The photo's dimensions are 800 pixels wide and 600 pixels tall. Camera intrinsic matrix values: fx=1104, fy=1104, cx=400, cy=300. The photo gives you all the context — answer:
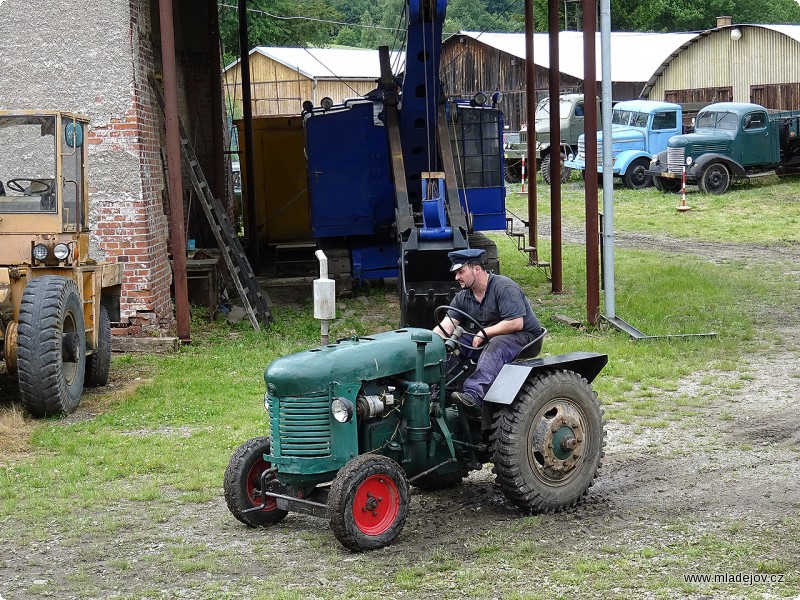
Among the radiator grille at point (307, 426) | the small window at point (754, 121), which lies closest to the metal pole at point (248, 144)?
the radiator grille at point (307, 426)

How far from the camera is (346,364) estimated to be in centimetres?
564

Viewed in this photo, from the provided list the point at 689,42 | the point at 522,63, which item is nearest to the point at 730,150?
the point at 689,42

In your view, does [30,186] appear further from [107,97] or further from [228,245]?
[228,245]

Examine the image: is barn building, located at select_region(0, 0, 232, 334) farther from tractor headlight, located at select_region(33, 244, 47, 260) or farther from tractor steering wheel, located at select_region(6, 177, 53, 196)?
tractor headlight, located at select_region(33, 244, 47, 260)

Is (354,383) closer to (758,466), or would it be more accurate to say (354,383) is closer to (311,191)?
(758,466)

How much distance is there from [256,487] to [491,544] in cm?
130

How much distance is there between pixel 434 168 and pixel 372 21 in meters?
57.8

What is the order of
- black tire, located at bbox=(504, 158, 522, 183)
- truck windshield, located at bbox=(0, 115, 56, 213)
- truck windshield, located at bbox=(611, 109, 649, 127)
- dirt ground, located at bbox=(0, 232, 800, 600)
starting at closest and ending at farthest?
dirt ground, located at bbox=(0, 232, 800, 600)
truck windshield, located at bbox=(0, 115, 56, 213)
truck windshield, located at bbox=(611, 109, 649, 127)
black tire, located at bbox=(504, 158, 522, 183)

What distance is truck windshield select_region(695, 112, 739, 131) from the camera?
26484 mm

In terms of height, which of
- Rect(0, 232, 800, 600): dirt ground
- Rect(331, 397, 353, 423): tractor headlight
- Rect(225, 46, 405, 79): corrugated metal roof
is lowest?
Rect(0, 232, 800, 600): dirt ground

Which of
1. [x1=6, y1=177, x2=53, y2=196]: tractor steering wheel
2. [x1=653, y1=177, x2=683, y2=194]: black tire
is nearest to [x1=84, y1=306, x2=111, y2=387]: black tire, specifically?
[x1=6, y1=177, x2=53, y2=196]: tractor steering wheel

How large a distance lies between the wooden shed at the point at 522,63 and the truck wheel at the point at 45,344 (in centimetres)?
2993

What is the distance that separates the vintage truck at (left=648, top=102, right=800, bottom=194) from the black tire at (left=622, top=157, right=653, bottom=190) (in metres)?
0.93

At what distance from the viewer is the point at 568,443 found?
20.0ft
